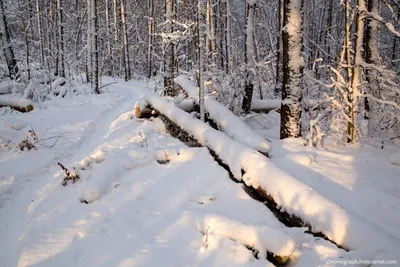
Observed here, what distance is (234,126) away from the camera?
592 cm

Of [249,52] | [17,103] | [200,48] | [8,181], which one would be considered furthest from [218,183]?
[17,103]

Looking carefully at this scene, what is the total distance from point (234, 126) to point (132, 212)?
290 cm

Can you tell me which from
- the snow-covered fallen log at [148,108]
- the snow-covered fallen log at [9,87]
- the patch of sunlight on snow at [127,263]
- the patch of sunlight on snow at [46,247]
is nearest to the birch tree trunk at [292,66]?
the snow-covered fallen log at [148,108]

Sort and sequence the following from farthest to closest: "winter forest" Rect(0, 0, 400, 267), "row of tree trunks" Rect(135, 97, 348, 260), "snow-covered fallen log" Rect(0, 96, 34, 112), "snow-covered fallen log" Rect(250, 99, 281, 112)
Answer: "snow-covered fallen log" Rect(0, 96, 34, 112)
"snow-covered fallen log" Rect(250, 99, 281, 112)
"winter forest" Rect(0, 0, 400, 267)
"row of tree trunks" Rect(135, 97, 348, 260)

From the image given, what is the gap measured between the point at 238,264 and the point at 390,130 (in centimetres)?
572

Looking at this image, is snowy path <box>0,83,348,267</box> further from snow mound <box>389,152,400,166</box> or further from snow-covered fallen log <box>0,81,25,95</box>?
snow-covered fallen log <box>0,81,25,95</box>

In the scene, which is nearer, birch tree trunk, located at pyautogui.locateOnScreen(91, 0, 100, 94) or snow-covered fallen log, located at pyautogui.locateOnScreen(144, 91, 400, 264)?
snow-covered fallen log, located at pyautogui.locateOnScreen(144, 91, 400, 264)

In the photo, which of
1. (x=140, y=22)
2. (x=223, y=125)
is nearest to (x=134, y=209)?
(x=223, y=125)

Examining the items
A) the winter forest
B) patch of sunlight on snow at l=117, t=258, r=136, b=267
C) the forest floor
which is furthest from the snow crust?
patch of sunlight on snow at l=117, t=258, r=136, b=267

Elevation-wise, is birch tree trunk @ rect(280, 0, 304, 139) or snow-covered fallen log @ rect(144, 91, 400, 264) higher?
birch tree trunk @ rect(280, 0, 304, 139)

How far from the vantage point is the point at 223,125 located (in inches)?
247

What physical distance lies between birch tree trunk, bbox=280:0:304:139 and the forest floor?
1.49 ft

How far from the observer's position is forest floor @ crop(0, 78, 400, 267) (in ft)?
9.86

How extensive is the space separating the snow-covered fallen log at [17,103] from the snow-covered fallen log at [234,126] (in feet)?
17.8
